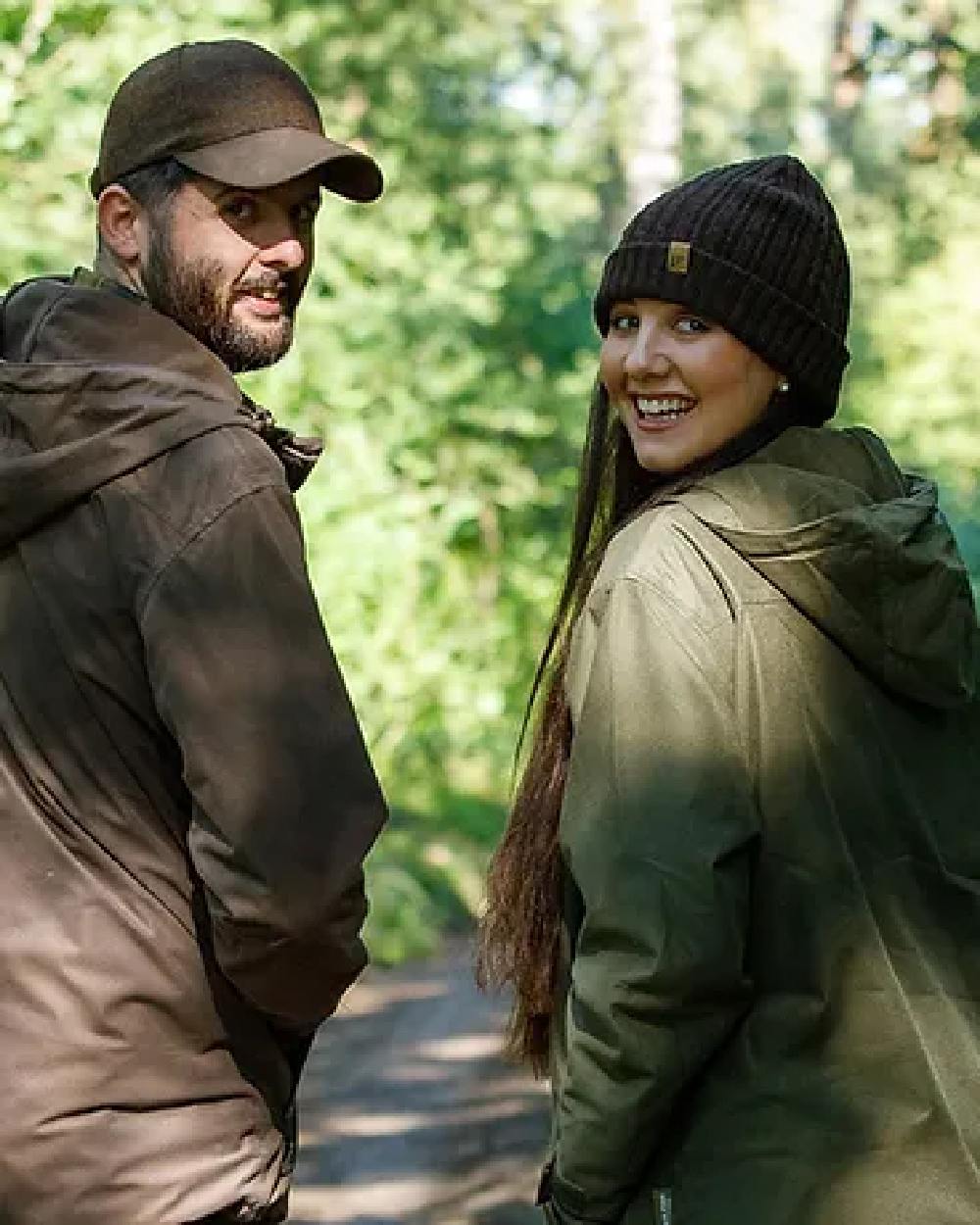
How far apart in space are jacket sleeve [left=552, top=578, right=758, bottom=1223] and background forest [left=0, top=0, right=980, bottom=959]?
5224 mm

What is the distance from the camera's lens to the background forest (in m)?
8.30

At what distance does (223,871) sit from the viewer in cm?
273

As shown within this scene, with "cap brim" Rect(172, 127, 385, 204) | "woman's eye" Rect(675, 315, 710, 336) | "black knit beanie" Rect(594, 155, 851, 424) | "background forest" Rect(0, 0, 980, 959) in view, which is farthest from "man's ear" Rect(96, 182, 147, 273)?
"background forest" Rect(0, 0, 980, 959)

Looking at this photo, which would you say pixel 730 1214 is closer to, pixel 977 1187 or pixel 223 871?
pixel 977 1187

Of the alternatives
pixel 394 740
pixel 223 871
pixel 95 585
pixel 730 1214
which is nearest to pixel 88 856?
pixel 223 871

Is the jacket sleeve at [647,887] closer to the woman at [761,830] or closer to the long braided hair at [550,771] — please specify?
the woman at [761,830]

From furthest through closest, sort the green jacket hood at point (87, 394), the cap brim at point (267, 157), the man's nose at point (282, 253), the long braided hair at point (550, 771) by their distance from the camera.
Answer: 1. the man's nose at point (282, 253)
2. the cap brim at point (267, 157)
3. the long braided hair at point (550, 771)
4. the green jacket hood at point (87, 394)

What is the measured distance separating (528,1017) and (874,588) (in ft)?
2.77

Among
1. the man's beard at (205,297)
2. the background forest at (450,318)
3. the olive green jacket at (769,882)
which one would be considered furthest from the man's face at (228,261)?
the background forest at (450,318)

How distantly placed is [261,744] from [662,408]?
785mm

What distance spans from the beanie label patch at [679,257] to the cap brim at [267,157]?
0.55 metres

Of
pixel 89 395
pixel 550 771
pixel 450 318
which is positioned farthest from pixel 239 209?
pixel 450 318

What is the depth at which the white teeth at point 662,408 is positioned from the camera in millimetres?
2930

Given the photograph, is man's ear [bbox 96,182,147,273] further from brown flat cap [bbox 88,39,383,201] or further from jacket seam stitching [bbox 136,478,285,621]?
jacket seam stitching [bbox 136,478,285,621]
